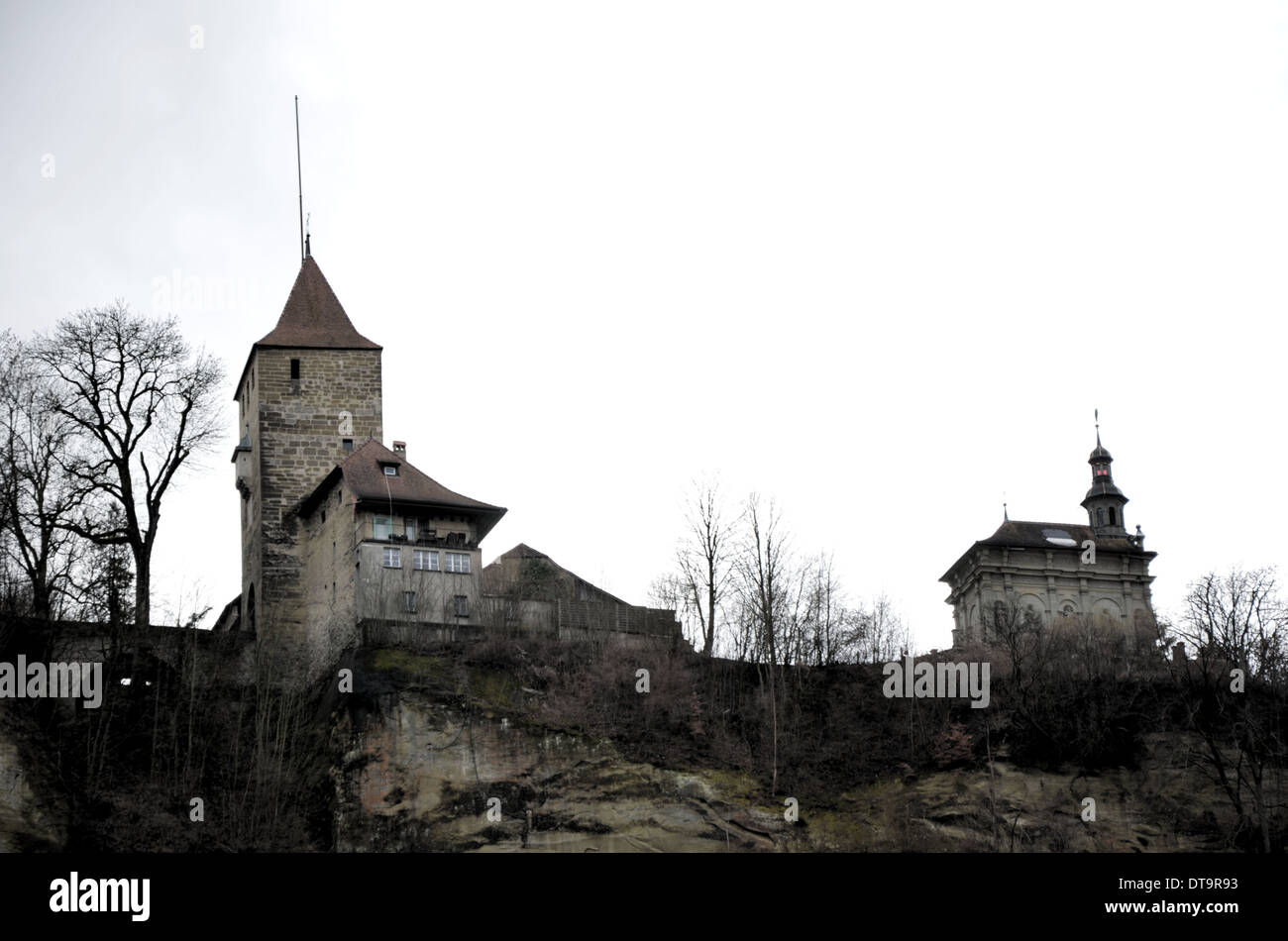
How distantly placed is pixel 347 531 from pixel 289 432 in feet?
25.1

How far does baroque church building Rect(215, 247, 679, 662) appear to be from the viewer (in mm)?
55625

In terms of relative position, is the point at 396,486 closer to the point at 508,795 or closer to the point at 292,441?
the point at 292,441

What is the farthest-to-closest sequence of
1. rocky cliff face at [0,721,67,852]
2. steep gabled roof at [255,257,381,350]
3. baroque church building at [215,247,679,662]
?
1. steep gabled roof at [255,257,381,350]
2. baroque church building at [215,247,679,662]
3. rocky cliff face at [0,721,67,852]

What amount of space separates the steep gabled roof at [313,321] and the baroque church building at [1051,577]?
26.2 metres

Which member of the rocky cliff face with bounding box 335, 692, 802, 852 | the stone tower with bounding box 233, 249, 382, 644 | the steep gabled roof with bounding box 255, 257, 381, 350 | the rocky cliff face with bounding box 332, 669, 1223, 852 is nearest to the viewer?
the rocky cliff face with bounding box 335, 692, 802, 852

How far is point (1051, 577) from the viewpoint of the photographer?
241ft

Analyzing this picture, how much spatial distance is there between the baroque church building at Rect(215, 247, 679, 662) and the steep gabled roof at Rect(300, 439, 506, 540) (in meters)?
0.07

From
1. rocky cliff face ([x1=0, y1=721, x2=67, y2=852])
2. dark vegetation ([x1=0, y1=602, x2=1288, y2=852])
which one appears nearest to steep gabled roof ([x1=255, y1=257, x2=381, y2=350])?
dark vegetation ([x1=0, y1=602, x2=1288, y2=852])

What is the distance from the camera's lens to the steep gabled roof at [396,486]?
185 ft

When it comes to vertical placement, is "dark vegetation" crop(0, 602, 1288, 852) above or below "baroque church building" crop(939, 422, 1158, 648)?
below

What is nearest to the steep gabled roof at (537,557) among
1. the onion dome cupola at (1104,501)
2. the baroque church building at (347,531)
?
the baroque church building at (347,531)

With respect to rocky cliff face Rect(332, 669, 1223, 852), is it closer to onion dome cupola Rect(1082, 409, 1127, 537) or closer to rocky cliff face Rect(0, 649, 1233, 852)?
rocky cliff face Rect(0, 649, 1233, 852)

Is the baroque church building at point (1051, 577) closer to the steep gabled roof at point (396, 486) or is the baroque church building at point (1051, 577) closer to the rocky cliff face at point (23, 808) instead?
the steep gabled roof at point (396, 486)
